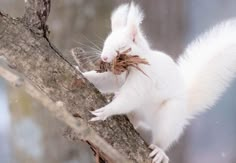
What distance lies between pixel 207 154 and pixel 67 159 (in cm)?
34

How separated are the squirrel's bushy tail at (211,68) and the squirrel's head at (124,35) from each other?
149 mm

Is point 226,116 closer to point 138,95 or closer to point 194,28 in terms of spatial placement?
point 194,28

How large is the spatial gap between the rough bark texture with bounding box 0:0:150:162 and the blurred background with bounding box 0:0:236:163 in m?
0.22

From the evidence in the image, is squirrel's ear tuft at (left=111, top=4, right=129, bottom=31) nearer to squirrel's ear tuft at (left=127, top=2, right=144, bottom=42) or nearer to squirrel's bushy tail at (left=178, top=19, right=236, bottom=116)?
squirrel's ear tuft at (left=127, top=2, right=144, bottom=42)

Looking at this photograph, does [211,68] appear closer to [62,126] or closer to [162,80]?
[162,80]

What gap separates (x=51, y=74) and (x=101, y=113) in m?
0.09

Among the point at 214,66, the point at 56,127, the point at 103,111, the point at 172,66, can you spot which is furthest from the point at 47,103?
the point at 56,127

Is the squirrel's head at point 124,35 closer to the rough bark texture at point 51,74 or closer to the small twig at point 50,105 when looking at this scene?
the rough bark texture at point 51,74

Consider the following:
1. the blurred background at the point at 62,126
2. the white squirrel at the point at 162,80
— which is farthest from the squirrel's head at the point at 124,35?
the blurred background at the point at 62,126

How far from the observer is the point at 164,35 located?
0.96 m

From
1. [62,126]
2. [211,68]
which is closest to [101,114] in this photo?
[211,68]

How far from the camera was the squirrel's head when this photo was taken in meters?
0.69

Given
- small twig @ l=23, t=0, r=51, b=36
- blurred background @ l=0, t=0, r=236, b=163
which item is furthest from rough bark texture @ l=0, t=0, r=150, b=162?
blurred background @ l=0, t=0, r=236, b=163

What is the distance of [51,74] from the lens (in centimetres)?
64
